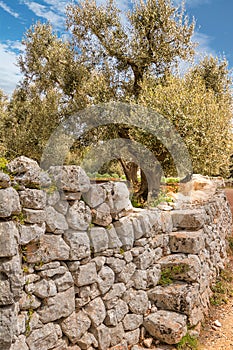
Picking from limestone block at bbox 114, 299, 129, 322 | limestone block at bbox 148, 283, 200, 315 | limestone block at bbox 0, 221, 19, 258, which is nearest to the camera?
limestone block at bbox 0, 221, 19, 258

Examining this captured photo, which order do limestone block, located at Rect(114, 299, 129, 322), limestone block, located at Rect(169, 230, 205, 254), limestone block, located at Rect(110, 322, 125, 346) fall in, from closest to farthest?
limestone block, located at Rect(110, 322, 125, 346), limestone block, located at Rect(114, 299, 129, 322), limestone block, located at Rect(169, 230, 205, 254)

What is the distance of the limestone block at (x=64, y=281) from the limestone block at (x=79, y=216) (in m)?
0.69

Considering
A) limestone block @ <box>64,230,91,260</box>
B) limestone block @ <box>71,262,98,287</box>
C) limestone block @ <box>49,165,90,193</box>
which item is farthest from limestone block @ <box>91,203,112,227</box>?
limestone block @ <box>71,262,98,287</box>

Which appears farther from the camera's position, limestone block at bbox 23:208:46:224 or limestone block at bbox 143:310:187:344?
limestone block at bbox 143:310:187:344

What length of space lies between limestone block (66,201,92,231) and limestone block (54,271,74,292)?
2.26 feet

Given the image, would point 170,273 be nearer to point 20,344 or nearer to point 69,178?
point 69,178

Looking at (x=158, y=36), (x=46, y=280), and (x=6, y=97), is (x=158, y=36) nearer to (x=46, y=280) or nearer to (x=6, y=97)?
(x=46, y=280)

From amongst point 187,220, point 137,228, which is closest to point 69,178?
point 137,228

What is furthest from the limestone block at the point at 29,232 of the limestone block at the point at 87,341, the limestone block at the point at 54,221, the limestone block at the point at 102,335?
the limestone block at the point at 102,335

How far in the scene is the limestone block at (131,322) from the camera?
18.1 ft

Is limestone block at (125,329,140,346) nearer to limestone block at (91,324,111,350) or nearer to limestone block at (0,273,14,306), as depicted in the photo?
limestone block at (91,324,111,350)

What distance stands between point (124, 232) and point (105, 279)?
0.90m

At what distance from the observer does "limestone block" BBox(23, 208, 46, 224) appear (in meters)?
3.90

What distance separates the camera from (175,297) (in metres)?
6.10
